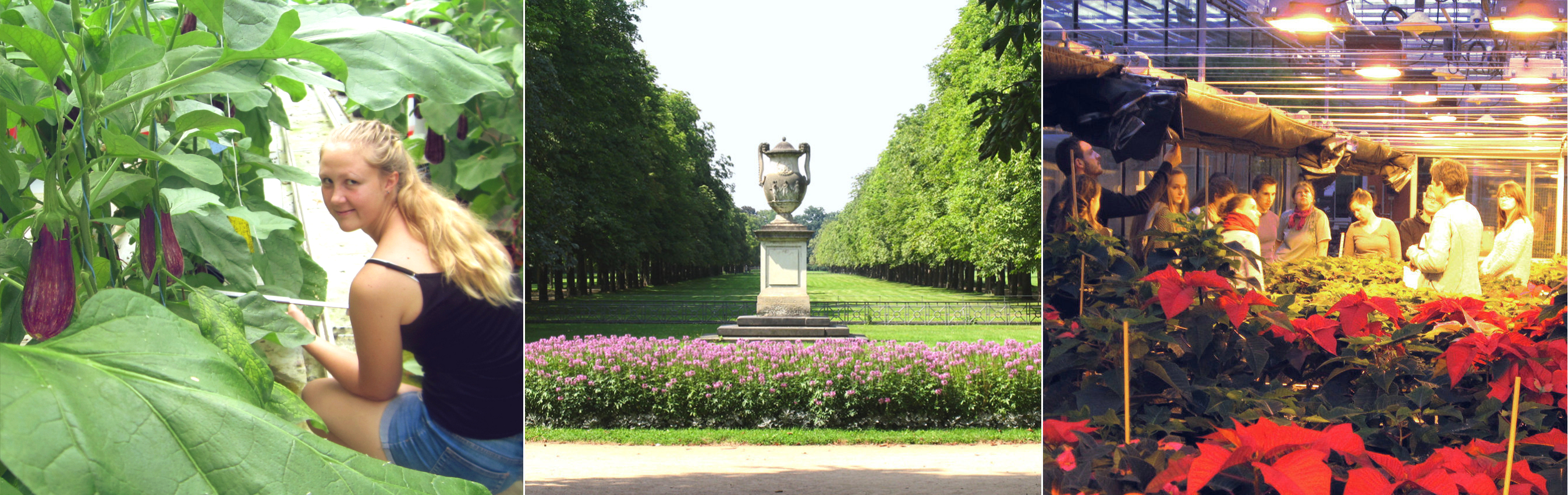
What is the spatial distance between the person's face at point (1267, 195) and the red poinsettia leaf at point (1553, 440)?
3.17 feet

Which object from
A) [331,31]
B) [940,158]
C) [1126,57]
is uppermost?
[940,158]

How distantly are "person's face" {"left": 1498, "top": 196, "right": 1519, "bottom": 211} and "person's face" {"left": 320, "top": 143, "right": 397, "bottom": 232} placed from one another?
331 cm

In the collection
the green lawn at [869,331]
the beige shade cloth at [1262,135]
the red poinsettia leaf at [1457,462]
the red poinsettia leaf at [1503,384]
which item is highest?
the beige shade cloth at [1262,135]

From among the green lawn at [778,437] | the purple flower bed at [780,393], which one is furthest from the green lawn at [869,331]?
the green lawn at [778,437]

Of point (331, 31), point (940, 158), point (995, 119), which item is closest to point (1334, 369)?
point (331, 31)

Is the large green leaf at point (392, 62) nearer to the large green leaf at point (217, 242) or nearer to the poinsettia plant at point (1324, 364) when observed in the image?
the large green leaf at point (217, 242)

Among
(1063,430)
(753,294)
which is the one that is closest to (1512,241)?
(1063,430)

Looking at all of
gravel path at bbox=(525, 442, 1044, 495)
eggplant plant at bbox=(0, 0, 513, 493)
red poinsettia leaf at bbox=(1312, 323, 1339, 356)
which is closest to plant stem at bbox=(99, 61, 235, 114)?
eggplant plant at bbox=(0, 0, 513, 493)

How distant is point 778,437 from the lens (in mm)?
10266

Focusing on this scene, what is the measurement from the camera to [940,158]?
30.1m

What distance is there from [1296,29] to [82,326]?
3.30m

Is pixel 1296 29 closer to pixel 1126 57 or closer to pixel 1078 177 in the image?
pixel 1126 57

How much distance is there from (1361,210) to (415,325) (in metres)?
2.85

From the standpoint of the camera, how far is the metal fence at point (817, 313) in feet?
72.5
